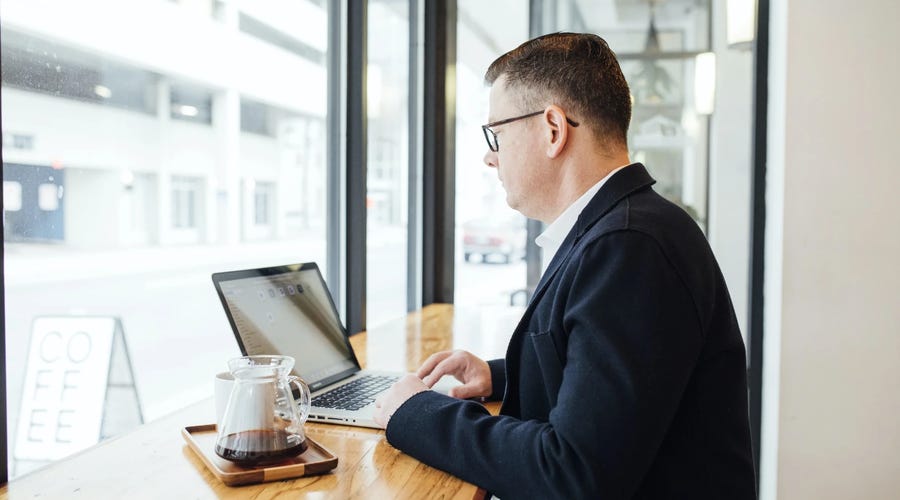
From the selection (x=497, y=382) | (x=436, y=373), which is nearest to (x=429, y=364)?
(x=436, y=373)

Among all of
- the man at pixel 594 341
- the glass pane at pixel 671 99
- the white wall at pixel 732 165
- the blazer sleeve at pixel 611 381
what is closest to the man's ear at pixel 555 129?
the man at pixel 594 341

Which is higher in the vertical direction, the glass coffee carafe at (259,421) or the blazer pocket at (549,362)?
the blazer pocket at (549,362)

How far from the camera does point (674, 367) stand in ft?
3.11

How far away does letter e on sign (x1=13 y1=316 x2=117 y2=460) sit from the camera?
134cm

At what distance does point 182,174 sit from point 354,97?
2.97 ft

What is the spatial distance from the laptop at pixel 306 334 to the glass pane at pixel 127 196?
0.98 feet

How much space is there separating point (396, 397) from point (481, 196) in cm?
255

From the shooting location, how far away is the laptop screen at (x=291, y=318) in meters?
1.36

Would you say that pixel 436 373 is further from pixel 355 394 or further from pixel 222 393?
pixel 222 393

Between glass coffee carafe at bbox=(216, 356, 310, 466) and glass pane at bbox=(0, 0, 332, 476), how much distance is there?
0.41 meters

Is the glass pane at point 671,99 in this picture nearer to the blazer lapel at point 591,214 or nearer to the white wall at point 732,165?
the white wall at point 732,165

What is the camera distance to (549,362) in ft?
3.51

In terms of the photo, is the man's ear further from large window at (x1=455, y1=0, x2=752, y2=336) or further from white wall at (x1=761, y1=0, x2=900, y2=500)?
→ large window at (x1=455, y1=0, x2=752, y2=336)

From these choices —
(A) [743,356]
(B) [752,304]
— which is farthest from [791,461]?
(A) [743,356]
